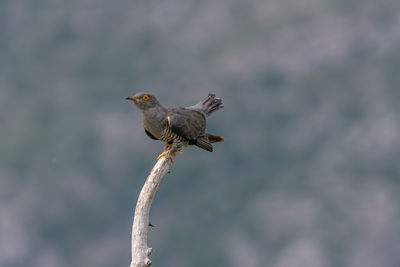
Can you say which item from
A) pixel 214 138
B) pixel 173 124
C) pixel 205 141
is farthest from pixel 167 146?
pixel 214 138

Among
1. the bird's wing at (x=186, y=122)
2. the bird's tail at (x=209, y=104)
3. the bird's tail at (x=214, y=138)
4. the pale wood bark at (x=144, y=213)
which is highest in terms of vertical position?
the bird's tail at (x=209, y=104)

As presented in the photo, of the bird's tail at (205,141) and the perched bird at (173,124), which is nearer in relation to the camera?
the perched bird at (173,124)

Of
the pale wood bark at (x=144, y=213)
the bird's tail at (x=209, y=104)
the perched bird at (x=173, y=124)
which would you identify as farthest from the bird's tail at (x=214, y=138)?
the pale wood bark at (x=144, y=213)

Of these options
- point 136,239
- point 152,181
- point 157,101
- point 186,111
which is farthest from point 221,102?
point 136,239

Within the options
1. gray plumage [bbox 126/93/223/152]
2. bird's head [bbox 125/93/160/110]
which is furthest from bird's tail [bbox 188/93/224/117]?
bird's head [bbox 125/93/160/110]

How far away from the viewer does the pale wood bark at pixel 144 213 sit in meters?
10.7

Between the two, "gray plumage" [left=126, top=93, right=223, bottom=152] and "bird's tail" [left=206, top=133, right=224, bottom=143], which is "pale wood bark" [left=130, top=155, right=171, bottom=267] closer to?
"gray plumage" [left=126, top=93, right=223, bottom=152]

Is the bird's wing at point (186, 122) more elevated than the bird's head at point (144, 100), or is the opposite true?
the bird's wing at point (186, 122)

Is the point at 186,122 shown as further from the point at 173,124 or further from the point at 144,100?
the point at 144,100

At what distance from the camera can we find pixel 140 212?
11.2 metres

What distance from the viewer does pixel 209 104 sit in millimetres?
13727

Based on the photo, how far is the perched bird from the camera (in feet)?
38.9

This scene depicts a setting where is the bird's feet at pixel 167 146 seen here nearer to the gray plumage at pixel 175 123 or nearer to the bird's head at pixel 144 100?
the gray plumage at pixel 175 123

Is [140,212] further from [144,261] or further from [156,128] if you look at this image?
[156,128]
